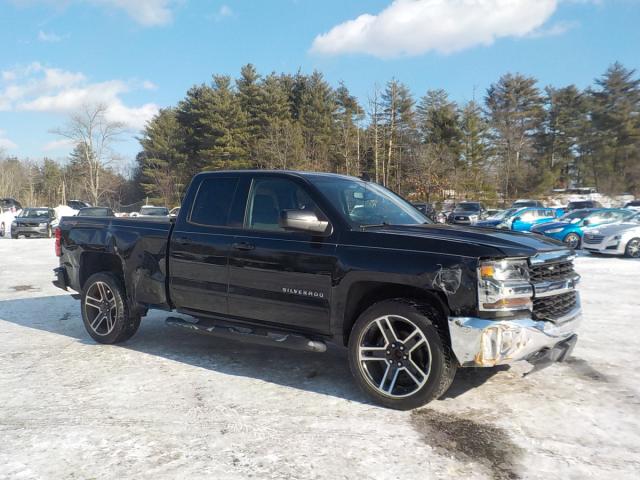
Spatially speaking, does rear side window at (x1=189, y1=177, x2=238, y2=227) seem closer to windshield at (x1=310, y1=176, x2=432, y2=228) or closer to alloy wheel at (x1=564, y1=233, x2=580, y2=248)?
windshield at (x1=310, y1=176, x2=432, y2=228)

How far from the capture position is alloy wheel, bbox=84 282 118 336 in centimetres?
580

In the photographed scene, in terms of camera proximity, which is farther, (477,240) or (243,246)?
(243,246)

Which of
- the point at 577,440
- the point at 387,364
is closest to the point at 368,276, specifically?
the point at 387,364

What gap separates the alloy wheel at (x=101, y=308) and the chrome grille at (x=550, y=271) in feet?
14.0

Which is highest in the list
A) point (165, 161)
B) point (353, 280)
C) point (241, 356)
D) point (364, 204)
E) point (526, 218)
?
point (165, 161)

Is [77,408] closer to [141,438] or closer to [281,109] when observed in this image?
[141,438]

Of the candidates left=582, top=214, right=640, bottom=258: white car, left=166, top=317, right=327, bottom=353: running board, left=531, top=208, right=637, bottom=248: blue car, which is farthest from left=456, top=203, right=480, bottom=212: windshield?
left=166, top=317, right=327, bottom=353: running board

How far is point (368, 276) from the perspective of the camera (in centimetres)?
404

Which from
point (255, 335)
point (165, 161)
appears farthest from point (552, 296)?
point (165, 161)

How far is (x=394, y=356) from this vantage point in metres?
4.02

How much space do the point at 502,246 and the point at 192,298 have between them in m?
2.97

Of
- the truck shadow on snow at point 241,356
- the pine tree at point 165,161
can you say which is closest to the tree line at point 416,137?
the pine tree at point 165,161

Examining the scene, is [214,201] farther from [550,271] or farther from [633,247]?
[633,247]

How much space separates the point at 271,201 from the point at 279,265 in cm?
69
